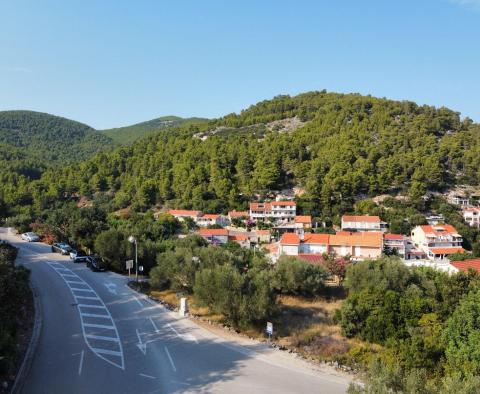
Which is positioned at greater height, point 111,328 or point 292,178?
point 292,178

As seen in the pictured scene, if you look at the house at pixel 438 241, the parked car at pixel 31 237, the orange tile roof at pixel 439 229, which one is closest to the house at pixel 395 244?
the house at pixel 438 241

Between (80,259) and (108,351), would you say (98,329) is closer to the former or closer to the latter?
(108,351)

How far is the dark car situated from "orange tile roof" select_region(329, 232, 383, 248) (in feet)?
84.8

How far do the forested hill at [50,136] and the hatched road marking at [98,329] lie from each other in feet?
375

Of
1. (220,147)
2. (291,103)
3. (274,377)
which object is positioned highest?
(291,103)

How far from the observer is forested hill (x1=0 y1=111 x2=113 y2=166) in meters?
137

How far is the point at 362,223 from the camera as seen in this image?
174 ft

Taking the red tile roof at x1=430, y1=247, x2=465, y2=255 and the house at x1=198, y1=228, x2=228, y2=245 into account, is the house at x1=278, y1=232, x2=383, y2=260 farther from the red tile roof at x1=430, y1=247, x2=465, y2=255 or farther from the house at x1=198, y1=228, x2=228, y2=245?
the house at x1=198, y1=228, x2=228, y2=245

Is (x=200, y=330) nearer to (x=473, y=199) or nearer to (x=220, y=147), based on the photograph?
(x=473, y=199)

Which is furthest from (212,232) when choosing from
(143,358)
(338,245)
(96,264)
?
(143,358)

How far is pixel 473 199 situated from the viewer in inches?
2504

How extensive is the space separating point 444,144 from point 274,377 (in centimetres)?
7475

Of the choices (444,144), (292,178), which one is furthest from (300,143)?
(444,144)

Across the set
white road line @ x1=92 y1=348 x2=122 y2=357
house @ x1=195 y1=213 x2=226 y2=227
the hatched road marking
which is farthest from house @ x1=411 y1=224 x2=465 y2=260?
white road line @ x1=92 y1=348 x2=122 y2=357
